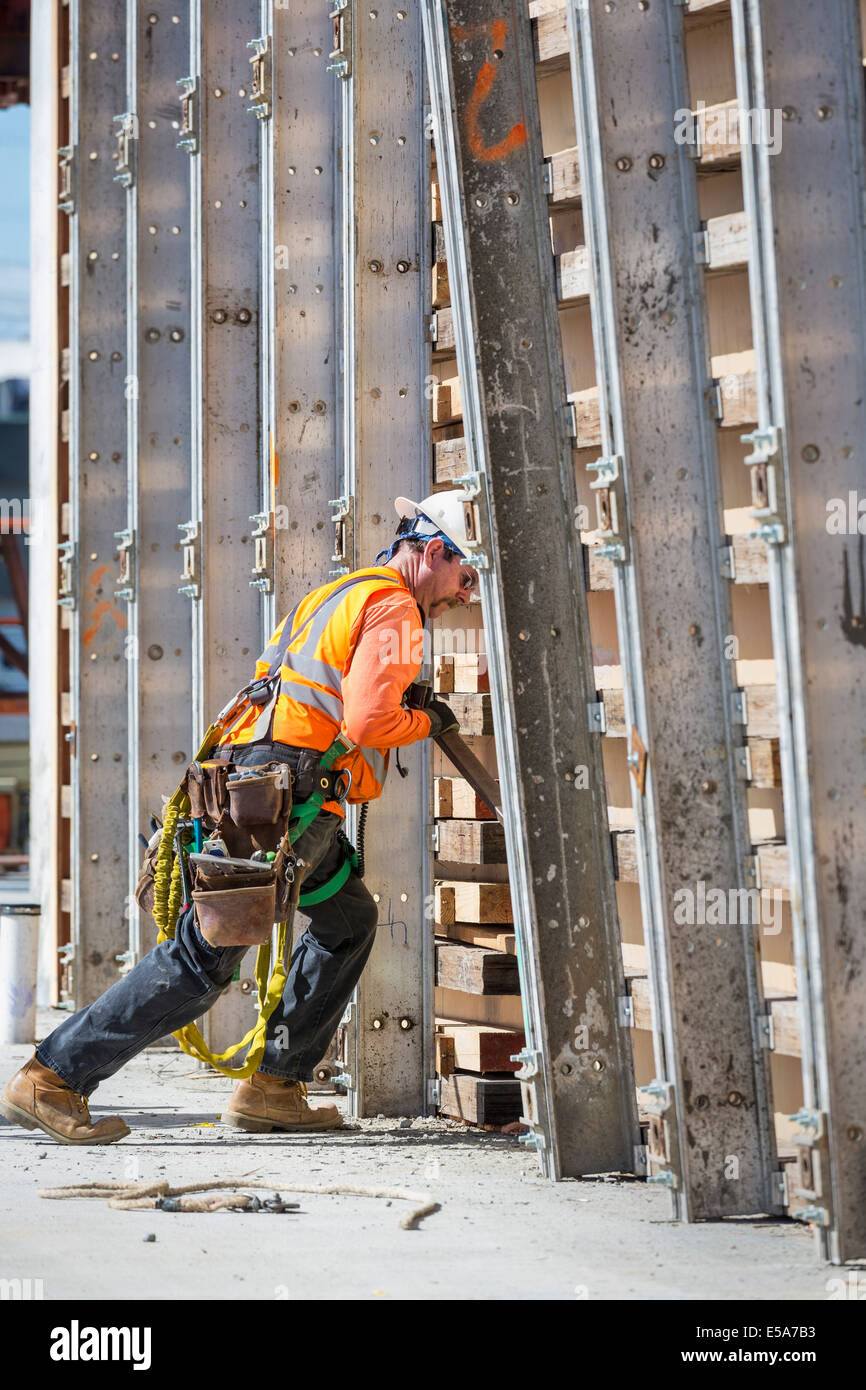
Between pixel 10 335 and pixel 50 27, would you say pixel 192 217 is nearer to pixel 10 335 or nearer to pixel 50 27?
pixel 50 27

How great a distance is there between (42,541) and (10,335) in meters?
26.7

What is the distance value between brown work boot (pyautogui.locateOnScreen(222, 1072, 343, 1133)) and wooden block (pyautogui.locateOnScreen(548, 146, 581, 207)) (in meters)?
3.23

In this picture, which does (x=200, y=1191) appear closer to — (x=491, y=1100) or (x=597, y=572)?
(x=491, y=1100)

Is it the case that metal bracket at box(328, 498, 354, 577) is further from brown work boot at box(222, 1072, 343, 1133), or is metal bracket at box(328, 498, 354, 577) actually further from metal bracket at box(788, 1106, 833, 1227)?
metal bracket at box(788, 1106, 833, 1227)

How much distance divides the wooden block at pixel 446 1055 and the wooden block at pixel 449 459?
6.89 feet

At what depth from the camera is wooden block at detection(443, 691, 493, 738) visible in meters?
6.57

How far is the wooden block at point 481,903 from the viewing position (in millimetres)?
6645

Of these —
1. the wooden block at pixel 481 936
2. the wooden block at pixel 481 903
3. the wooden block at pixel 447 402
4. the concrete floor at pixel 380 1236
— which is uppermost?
the wooden block at pixel 447 402

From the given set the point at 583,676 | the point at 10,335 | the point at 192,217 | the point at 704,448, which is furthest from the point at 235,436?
the point at 10,335

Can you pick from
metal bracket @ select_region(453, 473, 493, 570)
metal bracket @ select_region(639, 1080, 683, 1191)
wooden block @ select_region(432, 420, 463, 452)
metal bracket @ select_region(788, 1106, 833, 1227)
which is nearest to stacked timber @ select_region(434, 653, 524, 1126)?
wooden block @ select_region(432, 420, 463, 452)

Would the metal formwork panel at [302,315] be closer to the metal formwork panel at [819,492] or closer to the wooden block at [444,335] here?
the wooden block at [444,335]

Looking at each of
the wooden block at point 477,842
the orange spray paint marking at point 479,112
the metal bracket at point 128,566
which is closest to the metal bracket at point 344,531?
the wooden block at point 477,842

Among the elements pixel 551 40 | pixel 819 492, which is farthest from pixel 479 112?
pixel 819 492

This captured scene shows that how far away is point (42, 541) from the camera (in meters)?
10.5
